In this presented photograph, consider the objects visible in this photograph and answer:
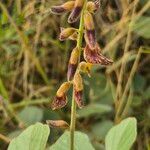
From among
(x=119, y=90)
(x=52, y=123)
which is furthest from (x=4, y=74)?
(x=52, y=123)

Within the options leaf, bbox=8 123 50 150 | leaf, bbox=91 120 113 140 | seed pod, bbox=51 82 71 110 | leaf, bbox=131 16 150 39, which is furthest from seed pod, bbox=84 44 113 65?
leaf, bbox=131 16 150 39

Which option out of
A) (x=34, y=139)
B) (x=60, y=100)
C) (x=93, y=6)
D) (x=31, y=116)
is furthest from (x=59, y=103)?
(x=31, y=116)

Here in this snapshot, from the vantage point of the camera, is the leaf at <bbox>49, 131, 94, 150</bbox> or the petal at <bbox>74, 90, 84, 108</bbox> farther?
the leaf at <bbox>49, 131, 94, 150</bbox>

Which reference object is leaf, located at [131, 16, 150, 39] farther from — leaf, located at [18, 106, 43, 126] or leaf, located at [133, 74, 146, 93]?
leaf, located at [18, 106, 43, 126]

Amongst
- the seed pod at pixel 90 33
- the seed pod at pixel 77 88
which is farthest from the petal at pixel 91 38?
the seed pod at pixel 77 88

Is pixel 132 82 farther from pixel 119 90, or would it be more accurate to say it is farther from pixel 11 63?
pixel 11 63

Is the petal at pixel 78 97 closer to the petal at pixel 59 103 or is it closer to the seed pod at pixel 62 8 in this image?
the petal at pixel 59 103
